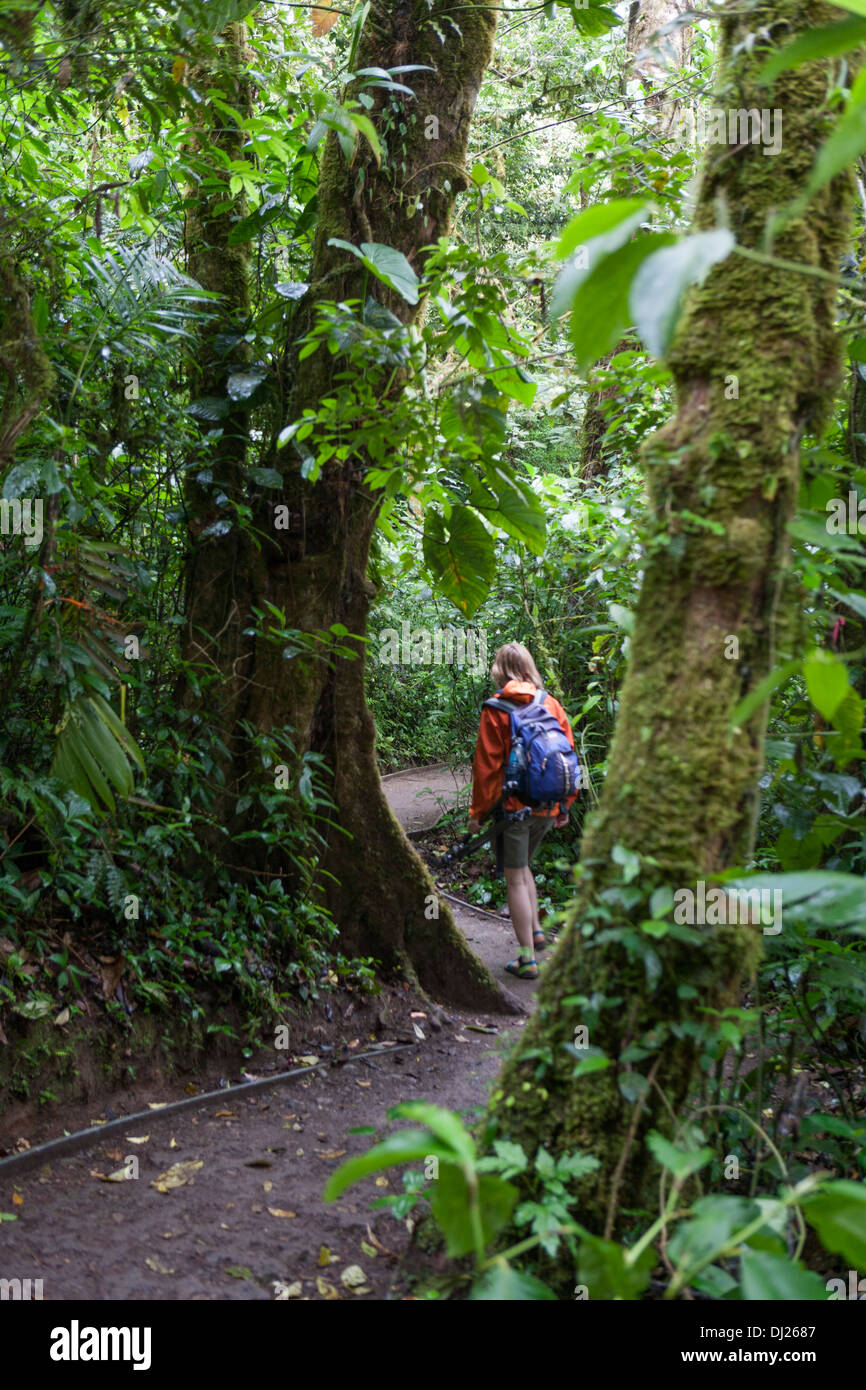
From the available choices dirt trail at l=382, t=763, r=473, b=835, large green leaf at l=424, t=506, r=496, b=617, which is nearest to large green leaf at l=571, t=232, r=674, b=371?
large green leaf at l=424, t=506, r=496, b=617

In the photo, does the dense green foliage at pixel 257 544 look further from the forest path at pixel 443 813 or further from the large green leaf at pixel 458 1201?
the forest path at pixel 443 813

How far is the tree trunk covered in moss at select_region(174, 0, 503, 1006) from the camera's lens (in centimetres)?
473

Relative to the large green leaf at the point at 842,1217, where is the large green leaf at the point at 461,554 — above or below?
above

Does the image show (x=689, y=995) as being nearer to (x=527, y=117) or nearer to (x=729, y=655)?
(x=729, y=655)

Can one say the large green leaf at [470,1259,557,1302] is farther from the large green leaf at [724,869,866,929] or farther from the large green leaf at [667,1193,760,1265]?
the large green leaf at [724,869,866,929]

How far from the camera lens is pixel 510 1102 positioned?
2.15m

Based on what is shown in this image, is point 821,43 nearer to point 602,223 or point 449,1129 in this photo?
point 602,223

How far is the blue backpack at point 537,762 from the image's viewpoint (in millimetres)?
5938

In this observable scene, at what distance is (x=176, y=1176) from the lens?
3365 mm

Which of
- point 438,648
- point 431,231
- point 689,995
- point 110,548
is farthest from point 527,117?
point 689,995

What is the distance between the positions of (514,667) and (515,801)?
87 centimetres

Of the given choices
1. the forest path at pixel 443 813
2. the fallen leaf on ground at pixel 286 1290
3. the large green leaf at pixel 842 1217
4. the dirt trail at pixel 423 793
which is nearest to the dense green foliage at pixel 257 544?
the large green leaf at pixel 842 1217

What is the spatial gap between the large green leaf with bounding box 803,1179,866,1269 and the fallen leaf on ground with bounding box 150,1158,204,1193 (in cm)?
267

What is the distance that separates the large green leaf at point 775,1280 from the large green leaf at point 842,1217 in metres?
0.14
